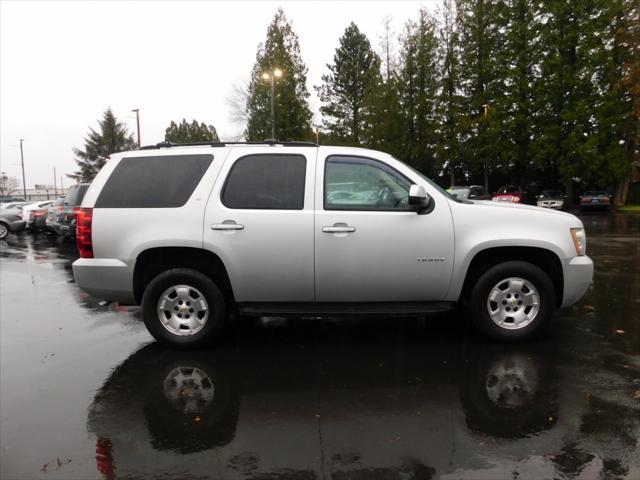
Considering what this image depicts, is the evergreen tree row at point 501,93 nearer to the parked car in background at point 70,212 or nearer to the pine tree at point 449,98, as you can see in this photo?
the pine tree at point 449,98

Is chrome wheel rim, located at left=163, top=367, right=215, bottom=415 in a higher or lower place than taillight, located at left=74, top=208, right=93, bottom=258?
lower

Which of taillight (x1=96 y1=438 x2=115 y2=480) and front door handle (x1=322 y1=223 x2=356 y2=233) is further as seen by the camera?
front door handle (x1=322 y1=223 x2=356 y2=233)

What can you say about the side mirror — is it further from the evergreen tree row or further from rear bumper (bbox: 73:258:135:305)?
the evergreen tree row

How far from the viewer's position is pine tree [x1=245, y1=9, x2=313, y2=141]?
40.3 meters

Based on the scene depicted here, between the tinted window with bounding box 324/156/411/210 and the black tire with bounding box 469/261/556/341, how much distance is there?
1.10 m

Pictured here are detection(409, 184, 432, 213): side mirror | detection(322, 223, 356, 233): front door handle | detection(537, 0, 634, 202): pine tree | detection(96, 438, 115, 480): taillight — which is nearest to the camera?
detection(96, 438, 115, 480): taillight

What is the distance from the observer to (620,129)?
103 feet

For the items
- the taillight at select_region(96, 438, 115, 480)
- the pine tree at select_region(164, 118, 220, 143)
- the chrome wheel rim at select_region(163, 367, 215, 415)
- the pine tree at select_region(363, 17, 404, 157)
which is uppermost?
the pine tree at select_region(164, 118, 220, 143)

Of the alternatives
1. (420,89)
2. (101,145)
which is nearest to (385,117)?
(420,89)

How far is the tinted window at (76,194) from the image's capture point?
15.7 meters

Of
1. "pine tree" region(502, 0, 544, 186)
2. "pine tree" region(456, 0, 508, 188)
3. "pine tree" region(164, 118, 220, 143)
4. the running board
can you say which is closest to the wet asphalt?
the running board

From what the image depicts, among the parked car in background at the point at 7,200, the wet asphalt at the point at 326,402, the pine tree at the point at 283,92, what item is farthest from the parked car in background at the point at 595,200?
the parked car in background at the point at 7,200

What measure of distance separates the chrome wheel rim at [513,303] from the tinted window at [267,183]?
7.09 ft

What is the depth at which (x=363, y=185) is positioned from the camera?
4.96m
